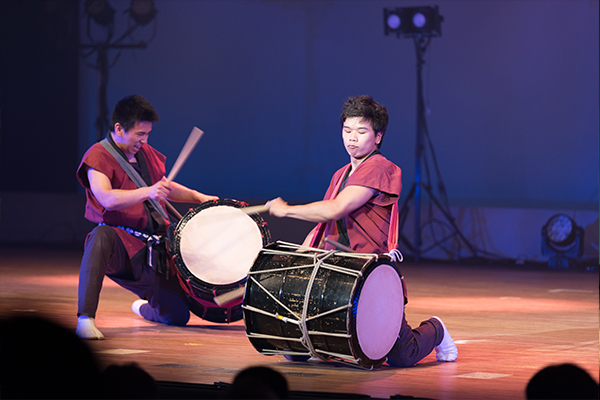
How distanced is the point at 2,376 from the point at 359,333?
115 cm

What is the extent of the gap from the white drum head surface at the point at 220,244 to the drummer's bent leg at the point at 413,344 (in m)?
0.96

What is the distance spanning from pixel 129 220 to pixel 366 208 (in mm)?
1299

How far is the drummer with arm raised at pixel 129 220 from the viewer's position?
3.52 meters

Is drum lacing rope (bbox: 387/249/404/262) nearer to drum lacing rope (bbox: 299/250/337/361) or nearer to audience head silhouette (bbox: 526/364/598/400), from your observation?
drum lacing rope (bbox: 299/250/337/361)

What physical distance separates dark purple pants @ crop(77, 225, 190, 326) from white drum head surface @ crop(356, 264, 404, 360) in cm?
134

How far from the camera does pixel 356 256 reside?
108 inches

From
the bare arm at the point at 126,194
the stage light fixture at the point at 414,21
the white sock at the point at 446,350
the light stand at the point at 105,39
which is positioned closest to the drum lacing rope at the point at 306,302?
the white sock at the point at 446,350

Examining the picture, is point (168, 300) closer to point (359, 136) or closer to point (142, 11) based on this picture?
point (359, 136)

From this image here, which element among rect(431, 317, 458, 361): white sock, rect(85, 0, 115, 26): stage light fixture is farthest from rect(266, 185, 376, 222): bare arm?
rect(85, 0, 115, 26): stage light fixture

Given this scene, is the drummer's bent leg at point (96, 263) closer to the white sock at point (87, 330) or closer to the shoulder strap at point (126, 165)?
the white sock at point (87, 330)

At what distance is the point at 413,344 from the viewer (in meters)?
2.92

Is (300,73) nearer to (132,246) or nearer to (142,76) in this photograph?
(142,76)

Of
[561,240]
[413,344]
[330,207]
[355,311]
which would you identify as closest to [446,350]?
[413,344]

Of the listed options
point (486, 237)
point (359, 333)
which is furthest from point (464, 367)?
point (486, 237)
